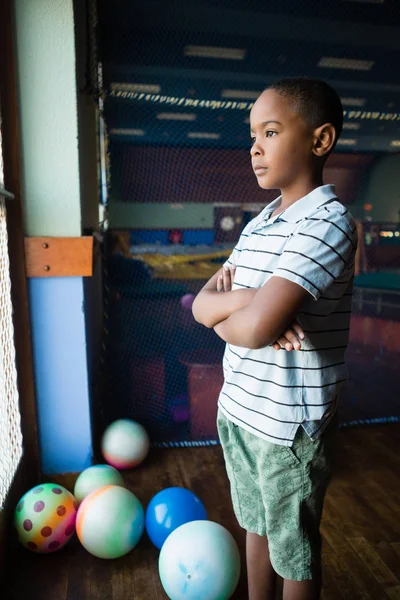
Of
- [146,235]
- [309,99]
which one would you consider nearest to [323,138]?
[309,99]

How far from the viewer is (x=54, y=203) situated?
201cm

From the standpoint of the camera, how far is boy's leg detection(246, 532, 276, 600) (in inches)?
46.1

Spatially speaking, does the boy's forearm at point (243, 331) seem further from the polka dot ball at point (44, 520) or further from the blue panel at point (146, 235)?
the blue panel at point (146, 235)

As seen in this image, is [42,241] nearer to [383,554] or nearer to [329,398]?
[329,398]

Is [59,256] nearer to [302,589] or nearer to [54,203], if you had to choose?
[54,203]

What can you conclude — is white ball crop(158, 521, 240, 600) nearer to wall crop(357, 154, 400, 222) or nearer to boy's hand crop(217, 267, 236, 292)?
boy's hand crop(217, 267, 236, 292)

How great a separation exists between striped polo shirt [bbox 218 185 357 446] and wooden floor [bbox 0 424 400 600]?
0.88 meters

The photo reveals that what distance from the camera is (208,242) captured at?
316 cm

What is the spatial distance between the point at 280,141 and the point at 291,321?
36cm

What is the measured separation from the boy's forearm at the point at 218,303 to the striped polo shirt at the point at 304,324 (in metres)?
0.06

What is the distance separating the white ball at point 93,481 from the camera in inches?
74.2

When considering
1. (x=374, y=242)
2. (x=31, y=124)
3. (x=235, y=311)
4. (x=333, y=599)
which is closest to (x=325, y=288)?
(x=235, y=311)

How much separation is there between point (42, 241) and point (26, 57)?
0.75m

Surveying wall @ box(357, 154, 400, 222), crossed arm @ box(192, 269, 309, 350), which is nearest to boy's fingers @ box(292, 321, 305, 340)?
crossed arm @ box(192, 269, 309, 350)
